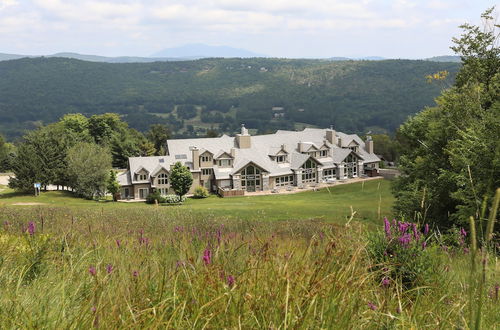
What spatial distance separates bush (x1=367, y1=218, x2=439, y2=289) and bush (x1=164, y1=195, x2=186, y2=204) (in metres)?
40.3

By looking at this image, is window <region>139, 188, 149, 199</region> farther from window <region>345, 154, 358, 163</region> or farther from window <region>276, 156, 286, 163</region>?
window <region>345, 154, 358, 163</region>

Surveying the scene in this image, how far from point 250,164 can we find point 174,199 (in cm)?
1024

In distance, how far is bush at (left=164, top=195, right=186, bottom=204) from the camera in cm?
4477

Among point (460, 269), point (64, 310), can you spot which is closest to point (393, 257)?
point (460, 269)

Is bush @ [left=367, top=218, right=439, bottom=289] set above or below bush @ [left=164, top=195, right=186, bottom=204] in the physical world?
above

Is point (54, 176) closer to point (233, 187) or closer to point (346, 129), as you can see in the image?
point (233, 187)

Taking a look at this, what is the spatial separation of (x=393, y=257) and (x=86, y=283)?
9.96 ft

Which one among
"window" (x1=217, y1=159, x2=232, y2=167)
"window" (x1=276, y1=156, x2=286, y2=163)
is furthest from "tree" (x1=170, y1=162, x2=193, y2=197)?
"window" (x1=276, y1=156, x2=286, y2=163)

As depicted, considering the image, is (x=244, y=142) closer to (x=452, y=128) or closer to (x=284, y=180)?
(x=284, y=180)

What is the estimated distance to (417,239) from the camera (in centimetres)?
482

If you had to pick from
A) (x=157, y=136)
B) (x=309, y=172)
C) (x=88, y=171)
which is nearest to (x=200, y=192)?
(x=88, y=171)

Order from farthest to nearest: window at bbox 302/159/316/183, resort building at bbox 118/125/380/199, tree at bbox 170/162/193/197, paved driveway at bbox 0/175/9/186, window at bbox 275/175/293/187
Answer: paved driveway at bbox 0/175/9/186, window at bbox 302/159/316/183, window at bbox 275/175/293/187, resort building at bbox 118/125/380/199, tree at bbox 170/162/193/197

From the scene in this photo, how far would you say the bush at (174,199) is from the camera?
1763 inches

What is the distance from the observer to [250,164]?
2045 inches
